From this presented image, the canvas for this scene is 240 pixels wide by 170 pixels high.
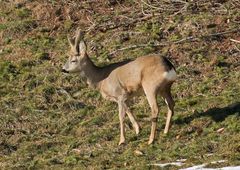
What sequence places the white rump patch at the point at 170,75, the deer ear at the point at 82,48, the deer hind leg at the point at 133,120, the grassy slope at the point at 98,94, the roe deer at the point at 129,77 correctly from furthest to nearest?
the deer ear at the point at 82,48, the deer hind leg at the point at 133,120, the roe deer at the point at 129,77, the white rump patch at the point at 170,75, the grassy slope at the point at 98,94

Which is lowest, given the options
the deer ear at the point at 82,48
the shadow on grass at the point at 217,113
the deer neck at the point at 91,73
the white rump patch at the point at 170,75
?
the shadow on grass at the point at 217,113

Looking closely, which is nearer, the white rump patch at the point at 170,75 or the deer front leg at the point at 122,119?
the white rump patch at the point at 170,75

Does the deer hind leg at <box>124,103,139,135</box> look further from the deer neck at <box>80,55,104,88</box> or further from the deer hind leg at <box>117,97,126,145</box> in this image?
the deer neck at <box>80,55,104,88</box>

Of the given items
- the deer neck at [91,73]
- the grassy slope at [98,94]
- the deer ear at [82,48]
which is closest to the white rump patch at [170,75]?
the grassy slope at [98,94]

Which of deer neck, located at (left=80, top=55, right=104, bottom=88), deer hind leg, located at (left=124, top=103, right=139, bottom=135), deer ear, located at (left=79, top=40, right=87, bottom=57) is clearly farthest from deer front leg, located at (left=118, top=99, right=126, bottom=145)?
deer ear, located at (left=79, top=40, right=87, bottom=57)

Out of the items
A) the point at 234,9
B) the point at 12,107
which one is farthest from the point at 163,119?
the point at 234,9

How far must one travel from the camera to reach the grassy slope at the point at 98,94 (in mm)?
12156

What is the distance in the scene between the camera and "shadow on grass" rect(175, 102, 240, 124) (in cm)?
1340

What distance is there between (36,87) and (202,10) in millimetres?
5178

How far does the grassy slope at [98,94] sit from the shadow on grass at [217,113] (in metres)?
0.02

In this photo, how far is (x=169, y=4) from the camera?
19.2 meters

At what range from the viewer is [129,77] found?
13250 mm

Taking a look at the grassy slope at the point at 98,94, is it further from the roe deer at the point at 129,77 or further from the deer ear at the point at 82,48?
the deer ear at the point at 82,48

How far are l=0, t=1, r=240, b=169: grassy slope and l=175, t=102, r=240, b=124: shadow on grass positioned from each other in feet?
0.06
